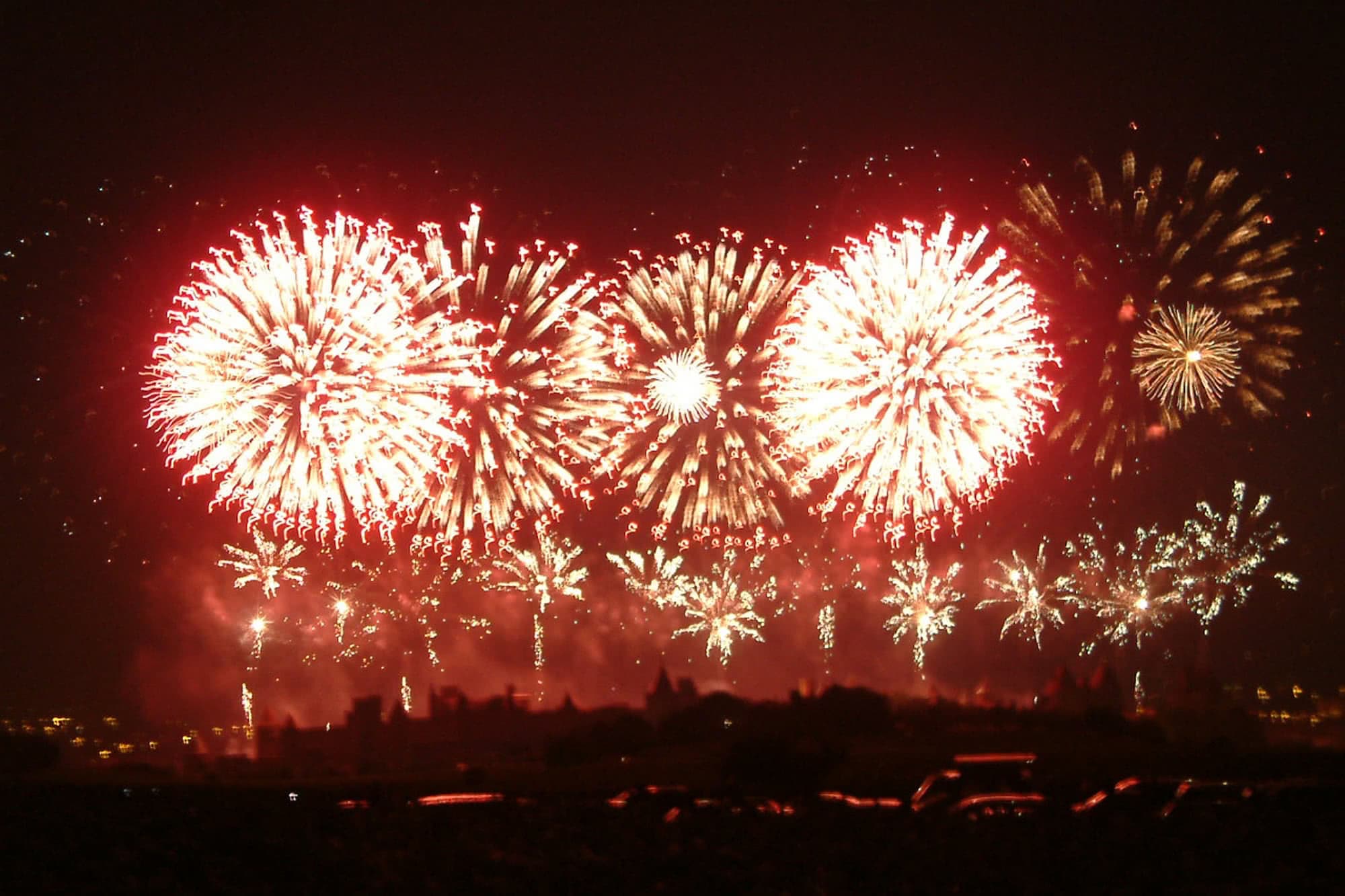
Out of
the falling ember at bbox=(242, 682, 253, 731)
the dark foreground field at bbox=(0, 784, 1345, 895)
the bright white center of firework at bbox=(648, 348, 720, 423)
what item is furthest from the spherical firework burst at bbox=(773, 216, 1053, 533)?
the falling ember at bbox=(242, 682, 253, 731)

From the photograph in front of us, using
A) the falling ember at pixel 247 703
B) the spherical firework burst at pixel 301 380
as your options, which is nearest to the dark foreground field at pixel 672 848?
the spherical firework burst at pixel 301 380

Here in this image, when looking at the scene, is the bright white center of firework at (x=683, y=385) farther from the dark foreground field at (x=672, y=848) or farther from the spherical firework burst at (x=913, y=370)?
the dark foreground field at (x=672, y=848)

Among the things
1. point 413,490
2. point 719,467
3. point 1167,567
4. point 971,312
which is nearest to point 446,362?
point 413,490

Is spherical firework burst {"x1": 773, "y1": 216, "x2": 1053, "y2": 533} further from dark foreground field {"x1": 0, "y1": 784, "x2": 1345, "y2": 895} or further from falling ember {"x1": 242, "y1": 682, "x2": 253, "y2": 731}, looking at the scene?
falling ember {"x1": 242, "y1": 682, "x2": 253, "y2": 731}

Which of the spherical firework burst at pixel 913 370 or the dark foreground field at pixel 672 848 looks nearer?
the dark foreground field at pixel 672 848

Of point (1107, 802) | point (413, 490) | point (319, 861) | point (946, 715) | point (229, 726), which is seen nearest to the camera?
point (319, 861)

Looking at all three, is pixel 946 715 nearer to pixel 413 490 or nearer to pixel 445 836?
pixel 445 836
